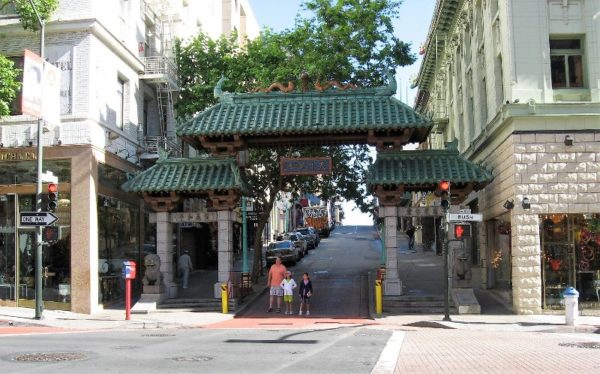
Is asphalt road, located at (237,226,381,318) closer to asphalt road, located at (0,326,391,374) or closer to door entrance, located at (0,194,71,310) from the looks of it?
asphalt road, located at (0,326,391,374)

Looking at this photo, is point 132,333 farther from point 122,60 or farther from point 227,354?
→ point 122,60

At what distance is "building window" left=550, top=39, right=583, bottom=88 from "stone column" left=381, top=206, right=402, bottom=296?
262 inches

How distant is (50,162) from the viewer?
2406 cm

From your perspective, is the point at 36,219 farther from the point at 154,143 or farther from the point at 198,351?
the point at 154,143

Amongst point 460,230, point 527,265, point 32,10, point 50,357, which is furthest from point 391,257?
point 32,10

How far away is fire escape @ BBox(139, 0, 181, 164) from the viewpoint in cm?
2978

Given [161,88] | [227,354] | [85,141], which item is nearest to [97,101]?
[85,141]

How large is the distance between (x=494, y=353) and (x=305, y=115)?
41.7 ft

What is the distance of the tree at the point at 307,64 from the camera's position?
30328mm

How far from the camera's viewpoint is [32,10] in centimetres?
2188

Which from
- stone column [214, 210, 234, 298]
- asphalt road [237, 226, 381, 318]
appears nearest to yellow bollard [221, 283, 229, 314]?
asphalt road [237, 226, 381, 318]

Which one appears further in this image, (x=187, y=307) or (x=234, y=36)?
(x=234, y=36)

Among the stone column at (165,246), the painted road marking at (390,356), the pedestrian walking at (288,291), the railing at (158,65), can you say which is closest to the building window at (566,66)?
the painted road marking at (390,356)

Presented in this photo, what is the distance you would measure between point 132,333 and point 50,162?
874 cm
